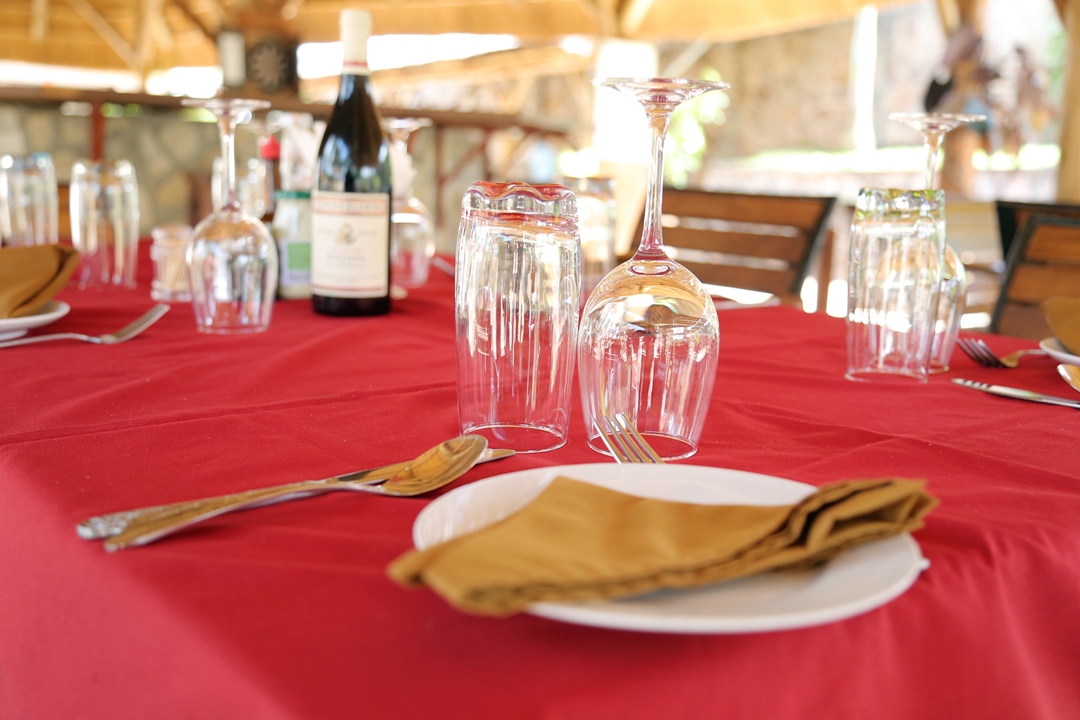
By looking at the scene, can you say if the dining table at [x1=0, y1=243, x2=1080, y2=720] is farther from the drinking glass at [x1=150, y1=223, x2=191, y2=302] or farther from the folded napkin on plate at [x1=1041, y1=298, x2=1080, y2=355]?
the drinking glass at [x1=150, y1=223, x2=191, y2=302]

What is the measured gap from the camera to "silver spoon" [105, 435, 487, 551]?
474 mm

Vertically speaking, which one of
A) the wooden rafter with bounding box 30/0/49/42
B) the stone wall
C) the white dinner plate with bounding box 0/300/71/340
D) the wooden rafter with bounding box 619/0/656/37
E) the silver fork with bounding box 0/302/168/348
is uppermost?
the wooden rafter with bounding box 30/0/49/42

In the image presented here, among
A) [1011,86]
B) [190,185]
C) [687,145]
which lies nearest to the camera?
[190,185]

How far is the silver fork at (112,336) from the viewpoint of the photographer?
1000 millimetres

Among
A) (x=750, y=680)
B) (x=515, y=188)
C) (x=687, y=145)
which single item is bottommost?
(x=750, y=680)

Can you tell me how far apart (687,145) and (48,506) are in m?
10.0

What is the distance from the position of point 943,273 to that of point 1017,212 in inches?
46.7

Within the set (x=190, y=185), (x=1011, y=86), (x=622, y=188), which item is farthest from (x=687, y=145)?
(x=190, y=185)

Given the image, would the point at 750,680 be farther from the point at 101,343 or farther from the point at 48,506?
the point at 101,343

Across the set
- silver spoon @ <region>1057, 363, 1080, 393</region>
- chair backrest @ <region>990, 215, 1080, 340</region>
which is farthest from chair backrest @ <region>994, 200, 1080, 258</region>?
silver spoon @ <region>1057, 363, 1080, 393</region>

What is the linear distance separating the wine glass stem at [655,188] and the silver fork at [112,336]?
64cm

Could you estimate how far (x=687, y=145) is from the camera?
33.2 feet

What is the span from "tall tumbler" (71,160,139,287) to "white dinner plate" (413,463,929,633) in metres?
1.15

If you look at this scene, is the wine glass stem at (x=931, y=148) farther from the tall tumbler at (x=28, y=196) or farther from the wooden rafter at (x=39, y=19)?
the wooden rafter at (x=39, y=19)
